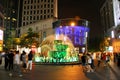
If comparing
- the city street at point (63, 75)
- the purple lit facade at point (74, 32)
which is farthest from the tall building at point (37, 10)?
the city street at point (63, 75)

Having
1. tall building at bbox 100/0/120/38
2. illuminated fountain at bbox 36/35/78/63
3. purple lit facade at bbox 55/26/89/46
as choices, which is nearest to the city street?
illuminated fountain at bbox 36/35/78/63

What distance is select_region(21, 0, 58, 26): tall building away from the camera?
4779 inches

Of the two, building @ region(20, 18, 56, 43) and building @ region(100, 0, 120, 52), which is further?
building @ region(20, 18, 56, 43)

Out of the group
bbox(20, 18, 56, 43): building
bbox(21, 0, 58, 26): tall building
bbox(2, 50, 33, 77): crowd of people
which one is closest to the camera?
bbox(2, 50, 33, 77): crowd of people

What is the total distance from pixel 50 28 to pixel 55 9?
11.9m

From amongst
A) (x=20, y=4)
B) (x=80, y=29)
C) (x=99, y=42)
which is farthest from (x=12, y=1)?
(x=99, y=42)

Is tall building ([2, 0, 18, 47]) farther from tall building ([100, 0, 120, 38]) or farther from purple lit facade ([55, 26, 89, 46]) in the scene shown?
tall building ([100, 0, 120, 38])

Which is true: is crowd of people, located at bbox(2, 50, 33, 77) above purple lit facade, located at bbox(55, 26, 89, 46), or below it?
below

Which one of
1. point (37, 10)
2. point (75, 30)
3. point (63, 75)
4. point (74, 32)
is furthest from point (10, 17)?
point (63, 75)

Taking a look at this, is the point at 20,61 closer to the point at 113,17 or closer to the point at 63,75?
the point at 63,75

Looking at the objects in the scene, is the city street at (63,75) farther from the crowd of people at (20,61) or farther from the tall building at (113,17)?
the tall building at (113,17)

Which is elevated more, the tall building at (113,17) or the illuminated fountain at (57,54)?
the tall building at (113,17)

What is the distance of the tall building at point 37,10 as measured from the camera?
121375 millimetres

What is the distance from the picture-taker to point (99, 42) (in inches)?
4609
